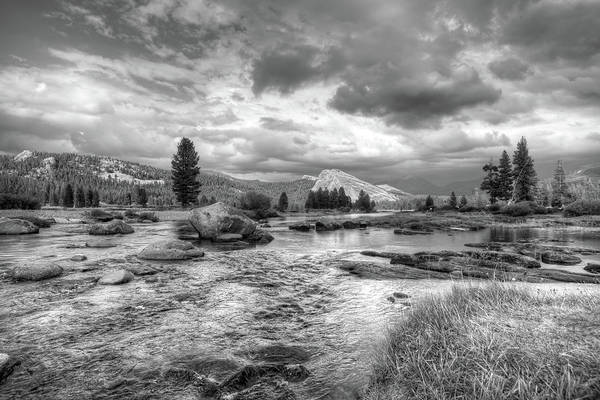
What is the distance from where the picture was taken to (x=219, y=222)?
29453 mm

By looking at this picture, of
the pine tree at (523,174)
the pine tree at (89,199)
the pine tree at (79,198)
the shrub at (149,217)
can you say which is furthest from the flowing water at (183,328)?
the pine tree at (79,198)

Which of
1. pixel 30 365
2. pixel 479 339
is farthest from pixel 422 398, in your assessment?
pixel 30 365

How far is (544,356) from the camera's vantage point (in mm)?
4207

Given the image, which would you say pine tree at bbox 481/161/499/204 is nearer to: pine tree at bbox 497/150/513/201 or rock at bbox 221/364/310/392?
pine tree at bbox 497/150/513/201

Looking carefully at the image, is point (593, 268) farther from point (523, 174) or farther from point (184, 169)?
point (523, 174)

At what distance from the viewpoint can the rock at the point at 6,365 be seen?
5.94 meters

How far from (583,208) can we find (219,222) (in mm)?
67291

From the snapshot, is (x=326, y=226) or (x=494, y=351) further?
(x=326, y=226)

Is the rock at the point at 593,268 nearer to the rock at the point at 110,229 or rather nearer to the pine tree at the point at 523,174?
the rock at the point at 110,229

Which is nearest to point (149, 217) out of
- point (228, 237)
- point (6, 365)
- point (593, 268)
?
point (228, 237)

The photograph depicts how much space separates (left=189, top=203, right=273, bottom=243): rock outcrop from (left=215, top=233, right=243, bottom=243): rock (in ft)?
0.84

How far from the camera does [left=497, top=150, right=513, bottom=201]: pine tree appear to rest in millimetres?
85250

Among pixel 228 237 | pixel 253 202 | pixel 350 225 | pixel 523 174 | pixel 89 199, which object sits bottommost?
pixel 350 225

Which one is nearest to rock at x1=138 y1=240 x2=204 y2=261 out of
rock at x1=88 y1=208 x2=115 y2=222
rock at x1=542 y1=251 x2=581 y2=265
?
rock at x1=542 y1=251 x2=581 y2=265
